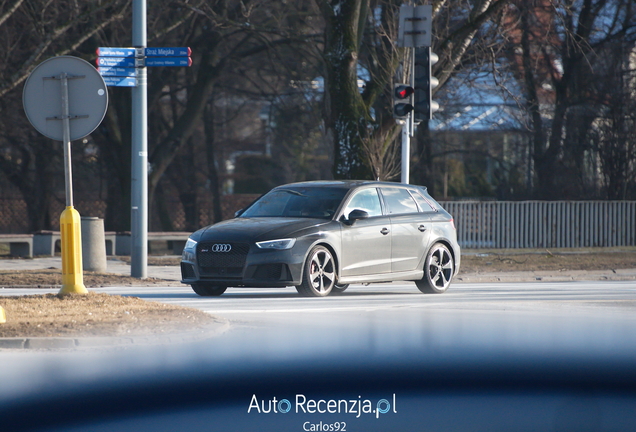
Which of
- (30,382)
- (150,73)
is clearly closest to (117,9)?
(150,73)

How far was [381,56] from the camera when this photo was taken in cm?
2450

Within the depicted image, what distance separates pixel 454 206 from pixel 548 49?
9.92 m

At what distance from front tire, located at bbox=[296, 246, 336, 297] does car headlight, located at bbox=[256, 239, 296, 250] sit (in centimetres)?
31

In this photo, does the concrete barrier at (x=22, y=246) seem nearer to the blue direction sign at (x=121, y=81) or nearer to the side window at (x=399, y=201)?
the blue direction sign at (x=121, y=81)

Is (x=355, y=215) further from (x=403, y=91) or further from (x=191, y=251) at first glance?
(x=403, y=91)

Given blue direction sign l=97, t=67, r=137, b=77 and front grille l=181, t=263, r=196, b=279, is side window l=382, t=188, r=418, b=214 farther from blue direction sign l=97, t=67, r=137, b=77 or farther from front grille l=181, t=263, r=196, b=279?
blue direction sign l=97, t=67, r=137, b=77

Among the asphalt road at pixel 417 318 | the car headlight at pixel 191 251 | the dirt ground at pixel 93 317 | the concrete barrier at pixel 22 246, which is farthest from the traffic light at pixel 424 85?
the concrete barrier at pixel 22 246

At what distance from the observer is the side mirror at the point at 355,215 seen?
11930mm

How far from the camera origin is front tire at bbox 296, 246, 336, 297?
1136cm

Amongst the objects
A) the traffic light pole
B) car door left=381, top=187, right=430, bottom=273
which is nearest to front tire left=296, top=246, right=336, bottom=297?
car door left=381, top=187, right=430, bottom=273

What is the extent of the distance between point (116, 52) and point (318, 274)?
5571 millimetres

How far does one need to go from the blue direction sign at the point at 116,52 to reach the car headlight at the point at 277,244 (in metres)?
5.18

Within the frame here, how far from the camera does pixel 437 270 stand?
1335 cm

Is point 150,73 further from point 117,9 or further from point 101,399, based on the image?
point 101,399
